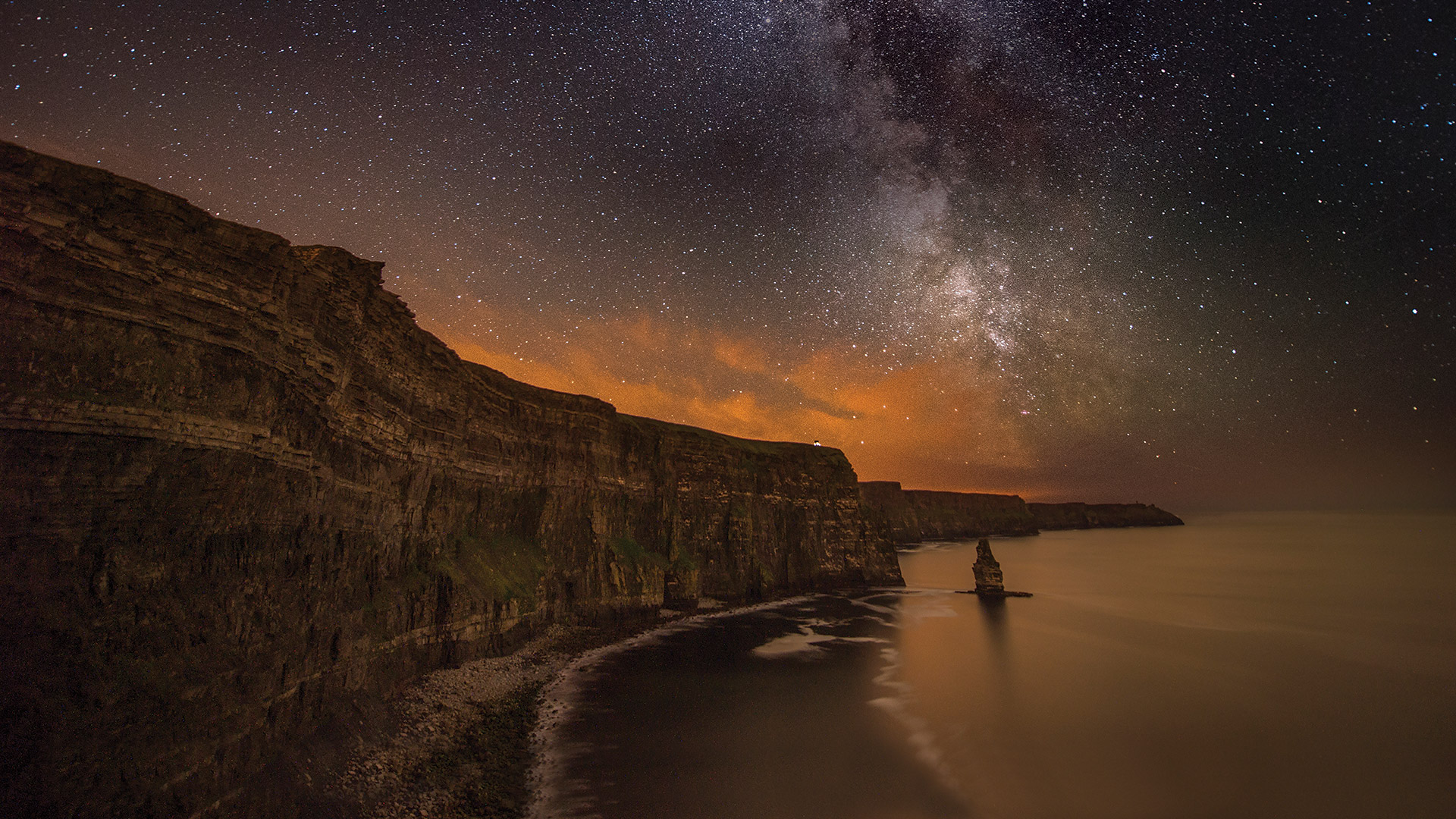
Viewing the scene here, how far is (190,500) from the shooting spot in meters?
12.7

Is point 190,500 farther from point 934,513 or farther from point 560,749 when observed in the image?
point 934,513

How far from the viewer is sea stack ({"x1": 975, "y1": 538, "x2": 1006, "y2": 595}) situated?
196ft

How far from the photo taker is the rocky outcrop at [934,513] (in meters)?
154

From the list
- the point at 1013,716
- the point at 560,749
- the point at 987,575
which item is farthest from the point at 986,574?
the point at 560,749

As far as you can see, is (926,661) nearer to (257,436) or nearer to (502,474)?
(502,474)

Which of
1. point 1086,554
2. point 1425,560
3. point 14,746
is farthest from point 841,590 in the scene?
point 1425,560

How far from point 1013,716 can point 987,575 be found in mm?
38217

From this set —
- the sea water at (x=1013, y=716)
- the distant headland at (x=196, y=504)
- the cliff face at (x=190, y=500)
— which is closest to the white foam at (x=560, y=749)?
the sea water at (x=1013, y=716)

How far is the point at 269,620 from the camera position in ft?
46.7

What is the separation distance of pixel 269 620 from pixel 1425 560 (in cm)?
14680

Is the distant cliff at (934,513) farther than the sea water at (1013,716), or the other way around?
the distant cliff at (934,513)

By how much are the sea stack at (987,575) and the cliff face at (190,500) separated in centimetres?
5223

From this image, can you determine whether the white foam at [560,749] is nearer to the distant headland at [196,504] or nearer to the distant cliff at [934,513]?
the distant headland at [196,504]

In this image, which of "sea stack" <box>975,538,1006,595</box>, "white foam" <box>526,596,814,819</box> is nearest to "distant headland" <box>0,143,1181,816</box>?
"white foam" <box>526,596,814,819</box>
